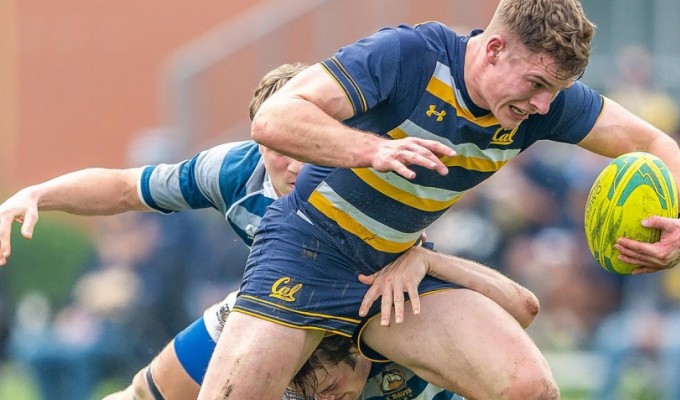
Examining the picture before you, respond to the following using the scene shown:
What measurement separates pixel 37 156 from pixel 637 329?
457 inches

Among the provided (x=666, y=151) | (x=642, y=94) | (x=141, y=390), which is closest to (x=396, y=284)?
(x=666, y=151)

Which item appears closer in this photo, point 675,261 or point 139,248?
point 675,261

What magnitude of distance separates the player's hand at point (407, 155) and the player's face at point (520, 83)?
0.61 m

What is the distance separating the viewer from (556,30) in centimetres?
462

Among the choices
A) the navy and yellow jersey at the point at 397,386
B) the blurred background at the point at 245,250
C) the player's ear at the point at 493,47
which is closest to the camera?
the player's ear at the point at 493,47

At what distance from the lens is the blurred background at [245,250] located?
10023 mm

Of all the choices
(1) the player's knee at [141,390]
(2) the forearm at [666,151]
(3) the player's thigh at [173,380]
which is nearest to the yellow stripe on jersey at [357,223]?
(2) the forearm at [666,151]

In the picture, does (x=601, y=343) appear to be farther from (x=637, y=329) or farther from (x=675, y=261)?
(x=675, y=261)

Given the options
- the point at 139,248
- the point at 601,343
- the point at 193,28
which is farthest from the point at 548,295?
the point at 193,28

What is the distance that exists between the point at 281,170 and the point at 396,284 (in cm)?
91

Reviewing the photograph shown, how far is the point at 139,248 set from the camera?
407 inches

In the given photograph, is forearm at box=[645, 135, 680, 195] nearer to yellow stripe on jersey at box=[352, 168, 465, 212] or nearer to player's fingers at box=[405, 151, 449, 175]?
yellow stripe on jersey at box=[352, 168, 465, 212]

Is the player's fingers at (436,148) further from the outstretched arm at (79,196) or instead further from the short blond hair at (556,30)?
the outstretched arm at (79,196)

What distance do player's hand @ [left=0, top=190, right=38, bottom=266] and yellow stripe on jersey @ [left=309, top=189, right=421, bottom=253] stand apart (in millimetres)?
1132
